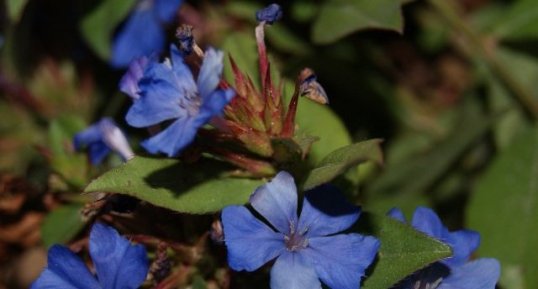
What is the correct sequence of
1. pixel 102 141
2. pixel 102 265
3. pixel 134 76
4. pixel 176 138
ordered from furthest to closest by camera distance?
1. pixel 102 141
2. pixel 134 76
3. pixel 102 265
4. pixel 176 138

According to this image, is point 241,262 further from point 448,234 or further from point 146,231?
point 448,234

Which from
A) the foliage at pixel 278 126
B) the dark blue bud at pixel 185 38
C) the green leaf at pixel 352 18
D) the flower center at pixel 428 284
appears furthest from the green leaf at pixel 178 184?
the green leaf at pixel 352 18

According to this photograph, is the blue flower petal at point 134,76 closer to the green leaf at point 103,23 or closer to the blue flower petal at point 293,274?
the blue flower petal at point 293,274

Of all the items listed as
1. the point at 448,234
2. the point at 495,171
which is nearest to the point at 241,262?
the point at 448,234

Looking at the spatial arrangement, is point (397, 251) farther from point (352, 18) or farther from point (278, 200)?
point (352, 18)

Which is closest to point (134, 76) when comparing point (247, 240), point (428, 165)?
point (247, 240)

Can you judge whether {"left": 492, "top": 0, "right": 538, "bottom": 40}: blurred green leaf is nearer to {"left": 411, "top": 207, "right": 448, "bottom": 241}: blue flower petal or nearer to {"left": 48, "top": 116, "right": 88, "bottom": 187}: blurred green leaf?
{"left": 411, "top": 207, "right": 448, "bottom": 241}: blue flower petal

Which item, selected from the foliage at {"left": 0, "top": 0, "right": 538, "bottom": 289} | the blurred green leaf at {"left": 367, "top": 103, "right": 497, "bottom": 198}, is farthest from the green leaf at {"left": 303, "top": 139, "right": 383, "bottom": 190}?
the blurred green leaf at {"left": 367, "top": 103, "right": 497, "bottom": 198}
